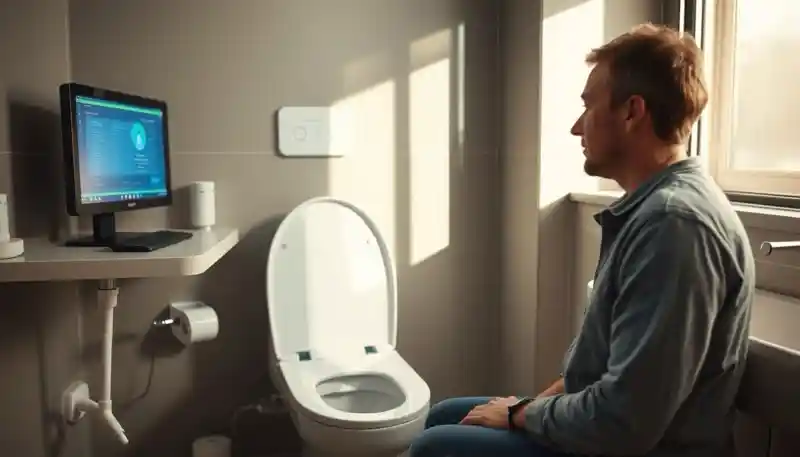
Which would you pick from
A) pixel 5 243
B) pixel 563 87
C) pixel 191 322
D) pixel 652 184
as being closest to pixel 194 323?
pixel 191 322

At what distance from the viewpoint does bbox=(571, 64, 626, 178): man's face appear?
123 cm

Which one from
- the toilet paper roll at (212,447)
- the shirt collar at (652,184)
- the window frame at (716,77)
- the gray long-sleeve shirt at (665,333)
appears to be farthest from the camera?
the toilet paper roll at (212,447)

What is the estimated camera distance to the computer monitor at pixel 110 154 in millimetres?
1677

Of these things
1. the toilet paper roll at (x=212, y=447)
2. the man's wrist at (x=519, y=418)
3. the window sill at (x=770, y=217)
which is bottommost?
the toilet paper roll at (x=212, y=447)

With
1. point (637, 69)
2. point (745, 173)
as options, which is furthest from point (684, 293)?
point (745, 173)

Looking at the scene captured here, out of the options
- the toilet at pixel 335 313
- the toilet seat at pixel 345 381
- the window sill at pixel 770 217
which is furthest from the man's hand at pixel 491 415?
the window sill at pixel 770 217

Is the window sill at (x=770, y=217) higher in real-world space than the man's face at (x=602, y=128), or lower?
lower

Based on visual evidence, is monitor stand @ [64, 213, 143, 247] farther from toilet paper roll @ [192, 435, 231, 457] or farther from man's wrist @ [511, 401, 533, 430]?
man's wrist @ [511, 401, 533, 430]

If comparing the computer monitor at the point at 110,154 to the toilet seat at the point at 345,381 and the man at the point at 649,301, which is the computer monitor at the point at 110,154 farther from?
the man at the point at 649,301

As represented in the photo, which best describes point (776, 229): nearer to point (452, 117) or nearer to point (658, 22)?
point (658, 22)

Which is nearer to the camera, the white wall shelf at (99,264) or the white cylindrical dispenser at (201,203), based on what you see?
the white wall shelf at (99,264)

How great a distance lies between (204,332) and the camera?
2.07 metres

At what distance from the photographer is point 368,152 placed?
2.30 meters

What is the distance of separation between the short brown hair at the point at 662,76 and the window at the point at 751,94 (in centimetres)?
63
